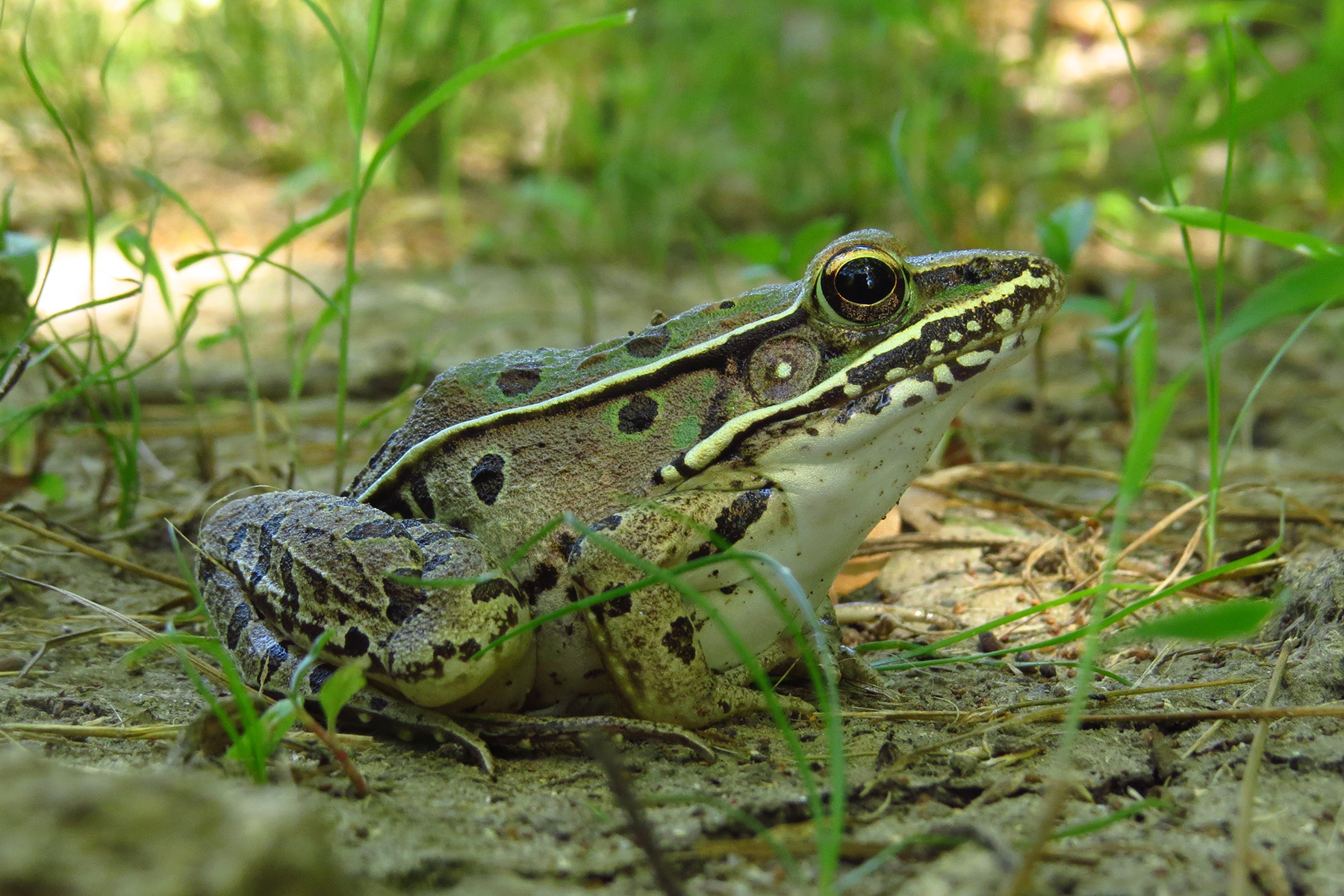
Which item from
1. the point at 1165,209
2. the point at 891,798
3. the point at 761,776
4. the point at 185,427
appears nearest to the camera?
the point at 891,798

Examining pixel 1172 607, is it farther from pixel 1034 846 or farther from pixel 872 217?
pixel 872 217

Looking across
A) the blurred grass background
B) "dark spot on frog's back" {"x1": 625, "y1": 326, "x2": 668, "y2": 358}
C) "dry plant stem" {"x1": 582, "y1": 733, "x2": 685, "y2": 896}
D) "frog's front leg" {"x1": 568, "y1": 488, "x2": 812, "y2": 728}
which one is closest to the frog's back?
"dark spot on frog's back" {"x1": 625, "y1": 326, "x2": 668, "y2": 358}

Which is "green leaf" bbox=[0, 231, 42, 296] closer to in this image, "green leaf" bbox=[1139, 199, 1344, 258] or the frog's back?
the frog's back

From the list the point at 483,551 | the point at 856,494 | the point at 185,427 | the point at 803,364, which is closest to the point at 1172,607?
the point at 856,494

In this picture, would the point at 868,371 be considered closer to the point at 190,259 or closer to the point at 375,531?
the point at 375,531

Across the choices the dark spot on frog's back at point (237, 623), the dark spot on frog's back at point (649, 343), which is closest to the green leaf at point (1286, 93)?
the dark spot on frog's back at point (649, 343)

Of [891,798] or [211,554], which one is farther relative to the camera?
[211,554]

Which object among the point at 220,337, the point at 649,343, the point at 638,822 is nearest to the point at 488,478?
the point at 649,343

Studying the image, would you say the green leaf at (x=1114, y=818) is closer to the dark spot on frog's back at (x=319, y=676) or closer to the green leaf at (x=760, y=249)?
the dark spot on frog's back at (x=319, y=676)
